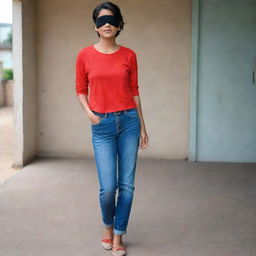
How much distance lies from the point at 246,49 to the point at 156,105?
148cm

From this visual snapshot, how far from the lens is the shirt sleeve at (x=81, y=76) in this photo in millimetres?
3379

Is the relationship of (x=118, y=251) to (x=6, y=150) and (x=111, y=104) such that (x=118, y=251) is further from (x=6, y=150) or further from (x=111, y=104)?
(x=6, y=150)

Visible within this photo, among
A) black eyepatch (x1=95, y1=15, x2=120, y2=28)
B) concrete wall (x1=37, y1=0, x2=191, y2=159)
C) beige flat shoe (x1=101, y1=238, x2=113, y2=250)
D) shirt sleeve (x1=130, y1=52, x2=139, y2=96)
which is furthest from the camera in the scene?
concrete wall (x1=37, y1=0, x2=191, y2=159)

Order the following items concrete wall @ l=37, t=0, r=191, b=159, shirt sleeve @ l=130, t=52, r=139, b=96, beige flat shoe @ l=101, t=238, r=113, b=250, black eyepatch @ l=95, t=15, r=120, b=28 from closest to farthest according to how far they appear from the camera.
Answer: black eyepatch @ l=95, t=15, r=120, b=28
shirt sleeve @ l=130, t=52, r=139, b=96
beige flat shoe @ l=101, t=238, r=113, b=250
concrete wall @ l=37, t=0, r=191, b=159

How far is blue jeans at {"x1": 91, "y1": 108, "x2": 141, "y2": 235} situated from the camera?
11.0 ft

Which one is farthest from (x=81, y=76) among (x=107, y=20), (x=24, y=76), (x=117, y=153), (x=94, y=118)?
(x=24, y=76)

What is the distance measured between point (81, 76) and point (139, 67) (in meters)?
3.49

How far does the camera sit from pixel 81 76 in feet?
11.2

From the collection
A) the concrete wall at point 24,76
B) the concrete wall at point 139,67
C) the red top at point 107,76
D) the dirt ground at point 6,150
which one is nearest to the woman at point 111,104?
the red top at point 107,76

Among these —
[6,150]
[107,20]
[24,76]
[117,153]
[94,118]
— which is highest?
[107,20]

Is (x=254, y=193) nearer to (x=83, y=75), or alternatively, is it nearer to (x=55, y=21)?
(x=83, y=75)

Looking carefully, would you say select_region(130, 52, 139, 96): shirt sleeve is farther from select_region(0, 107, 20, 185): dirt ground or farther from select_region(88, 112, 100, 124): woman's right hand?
select_region(0, 107, 20, 185): dirt ground

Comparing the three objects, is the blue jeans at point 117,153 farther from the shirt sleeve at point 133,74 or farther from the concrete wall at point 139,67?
the concrete wall at point 139,67

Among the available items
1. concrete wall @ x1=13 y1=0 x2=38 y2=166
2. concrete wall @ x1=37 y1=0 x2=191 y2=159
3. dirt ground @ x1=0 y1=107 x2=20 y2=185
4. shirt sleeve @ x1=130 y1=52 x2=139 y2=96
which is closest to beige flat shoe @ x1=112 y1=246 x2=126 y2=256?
shirt sleeve @ x1=130 y1=52 x2=139 y2=96
